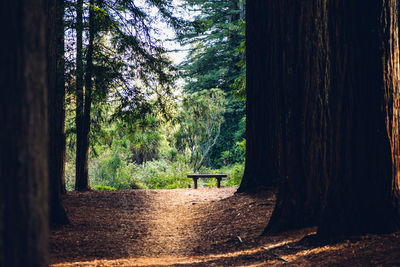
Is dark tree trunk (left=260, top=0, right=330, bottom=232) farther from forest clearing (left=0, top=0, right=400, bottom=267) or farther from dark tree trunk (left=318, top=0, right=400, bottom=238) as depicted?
dark tree trunk (left=318, top=0, right=400, bottom=238)

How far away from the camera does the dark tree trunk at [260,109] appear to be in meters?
7.06

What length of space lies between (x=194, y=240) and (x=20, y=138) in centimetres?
384

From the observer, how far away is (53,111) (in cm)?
515

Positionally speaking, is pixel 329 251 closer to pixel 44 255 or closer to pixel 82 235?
pixel 44 255

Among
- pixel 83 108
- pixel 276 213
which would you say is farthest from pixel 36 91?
pixel 83 108

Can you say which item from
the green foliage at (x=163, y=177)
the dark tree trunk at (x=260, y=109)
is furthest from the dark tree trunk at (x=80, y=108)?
the green foliage at (x=163, y=177)

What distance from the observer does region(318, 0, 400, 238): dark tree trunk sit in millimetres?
3525

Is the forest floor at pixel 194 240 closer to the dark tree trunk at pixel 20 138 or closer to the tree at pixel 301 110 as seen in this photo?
the tree at pixel 301 110

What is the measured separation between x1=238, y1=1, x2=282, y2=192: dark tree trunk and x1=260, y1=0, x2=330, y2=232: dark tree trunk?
8.15 ft

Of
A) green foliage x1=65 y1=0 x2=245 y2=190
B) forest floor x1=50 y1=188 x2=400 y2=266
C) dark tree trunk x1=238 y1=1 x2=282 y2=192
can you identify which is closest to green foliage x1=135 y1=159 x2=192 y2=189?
green foliage x1=65 y1=0 x2=245 y2=190

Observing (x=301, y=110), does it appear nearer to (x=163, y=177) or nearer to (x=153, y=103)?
(x=153, y=103)

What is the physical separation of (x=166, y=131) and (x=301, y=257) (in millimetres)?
18116

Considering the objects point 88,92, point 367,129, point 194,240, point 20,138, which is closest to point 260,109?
point 194,240

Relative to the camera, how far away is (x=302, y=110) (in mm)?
4348
